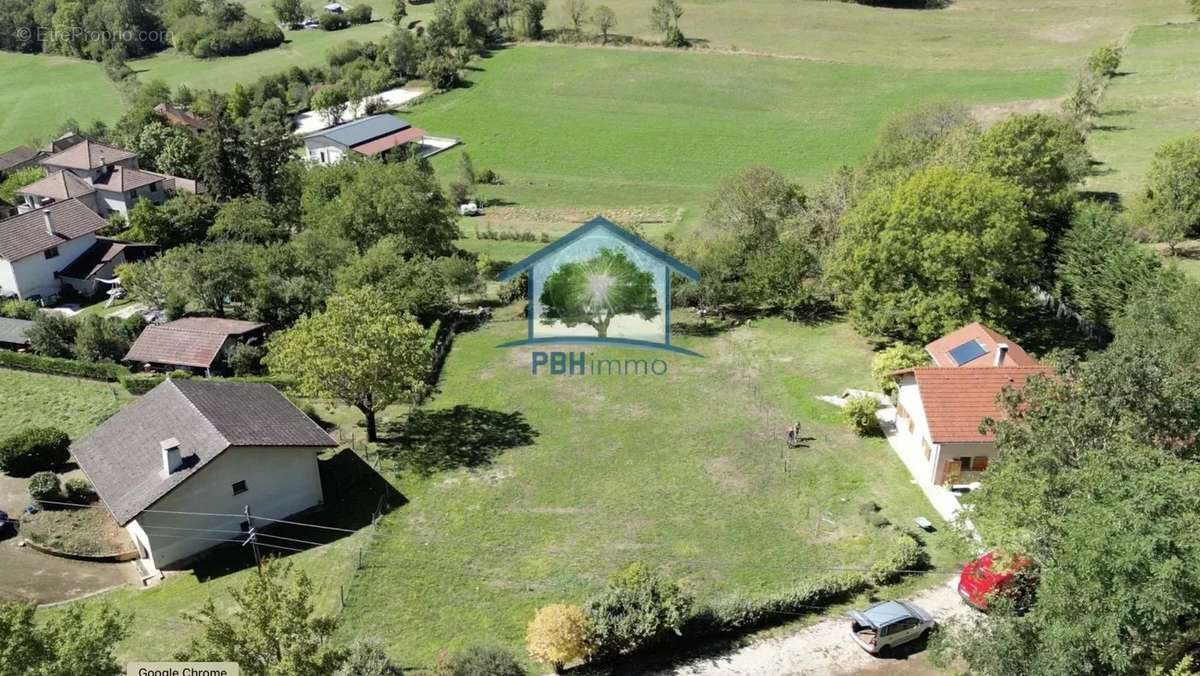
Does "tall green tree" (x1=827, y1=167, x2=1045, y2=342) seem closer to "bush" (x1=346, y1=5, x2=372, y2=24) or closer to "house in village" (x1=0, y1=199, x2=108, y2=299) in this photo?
A: "house in village" (x1=0, y1=199, x2=108, y2=299)

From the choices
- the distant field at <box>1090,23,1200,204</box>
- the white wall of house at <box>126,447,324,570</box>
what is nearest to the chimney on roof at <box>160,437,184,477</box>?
the white wall of house at <box>126,447,324,570</box>

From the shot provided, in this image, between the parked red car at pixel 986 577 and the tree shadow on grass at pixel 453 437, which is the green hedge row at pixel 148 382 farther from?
the parked red car at pixel 986 577

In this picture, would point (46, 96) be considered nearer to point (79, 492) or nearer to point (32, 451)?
point (32, 451)

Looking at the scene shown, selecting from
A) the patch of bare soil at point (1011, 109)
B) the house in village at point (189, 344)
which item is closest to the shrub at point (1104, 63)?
the patch of bare soil at point (1011, 109)

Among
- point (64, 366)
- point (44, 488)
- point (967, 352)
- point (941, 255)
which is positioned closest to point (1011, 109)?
point (941, 255)

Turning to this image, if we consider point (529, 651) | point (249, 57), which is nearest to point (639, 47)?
point (249, 57)

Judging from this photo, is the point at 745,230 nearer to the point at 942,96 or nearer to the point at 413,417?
the point at 413,417
